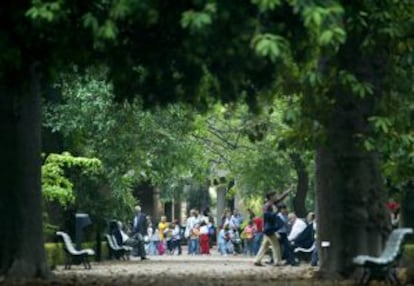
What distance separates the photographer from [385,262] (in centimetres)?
1731

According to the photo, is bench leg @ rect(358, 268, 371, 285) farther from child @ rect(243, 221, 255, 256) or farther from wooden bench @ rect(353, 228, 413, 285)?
child @ rect(243, 221, 255, 256)

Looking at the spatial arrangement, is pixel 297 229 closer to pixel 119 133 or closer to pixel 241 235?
pixel 119 133

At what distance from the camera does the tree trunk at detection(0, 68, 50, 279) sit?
18.0 m

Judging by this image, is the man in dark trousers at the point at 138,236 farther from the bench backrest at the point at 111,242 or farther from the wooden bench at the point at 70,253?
the wooden bench at the point at 70,253

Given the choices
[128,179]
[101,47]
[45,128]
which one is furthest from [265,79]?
[128,179]

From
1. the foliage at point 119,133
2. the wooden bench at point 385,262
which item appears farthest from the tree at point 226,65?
the foliage at point 119,133

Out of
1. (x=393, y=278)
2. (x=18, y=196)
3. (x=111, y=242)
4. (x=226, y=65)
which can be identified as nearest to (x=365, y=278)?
(x=393, y=278)

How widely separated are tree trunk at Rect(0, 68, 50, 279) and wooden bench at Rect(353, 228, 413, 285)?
17.6ft

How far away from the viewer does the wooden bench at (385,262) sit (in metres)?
17.2

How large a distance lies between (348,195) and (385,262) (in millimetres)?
1451

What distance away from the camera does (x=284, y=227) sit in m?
31.3

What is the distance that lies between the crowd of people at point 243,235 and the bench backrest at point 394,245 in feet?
Result: 33.6

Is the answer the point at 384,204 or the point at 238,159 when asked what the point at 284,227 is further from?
the point at 238,159

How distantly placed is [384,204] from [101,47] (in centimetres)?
719
